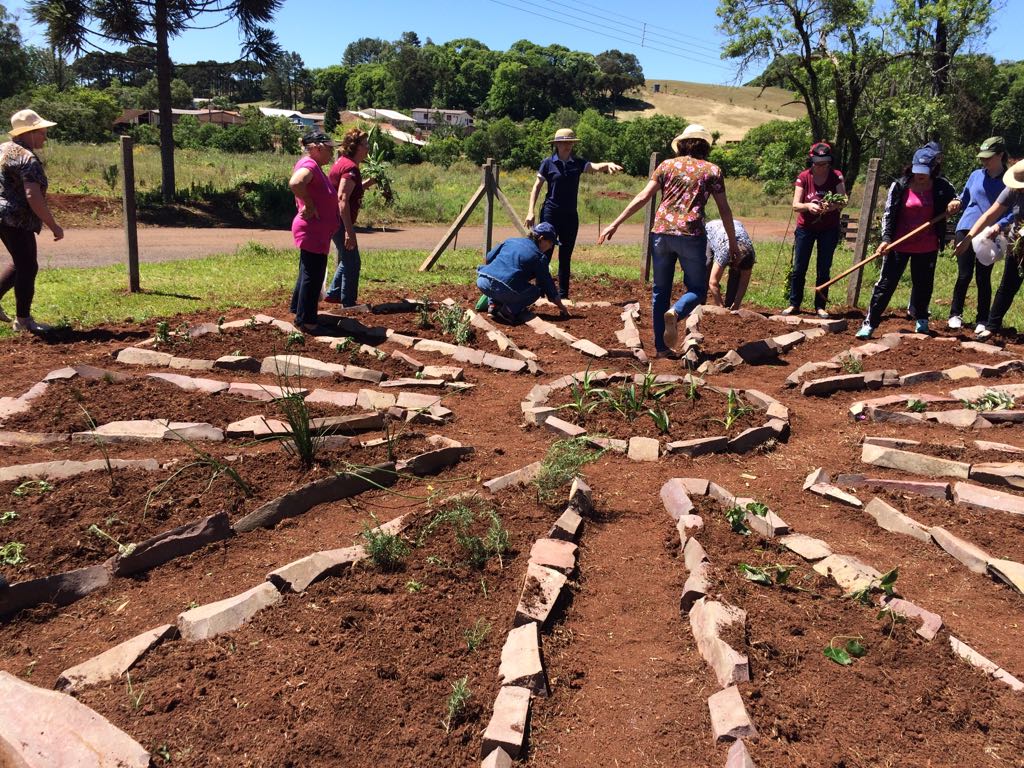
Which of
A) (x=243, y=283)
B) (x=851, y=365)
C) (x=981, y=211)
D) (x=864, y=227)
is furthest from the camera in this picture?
(x=243, y=283)

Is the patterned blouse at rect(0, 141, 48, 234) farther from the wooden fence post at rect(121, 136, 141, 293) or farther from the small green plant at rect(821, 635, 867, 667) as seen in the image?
the small green plant at rect(821, 635, 867, 667)

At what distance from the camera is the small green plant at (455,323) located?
6.76 meters

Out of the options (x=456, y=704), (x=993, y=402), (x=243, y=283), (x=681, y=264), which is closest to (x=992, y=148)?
(x=993, y=402)

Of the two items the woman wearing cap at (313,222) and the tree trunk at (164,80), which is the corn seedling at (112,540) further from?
the tree trunk at (164,80)

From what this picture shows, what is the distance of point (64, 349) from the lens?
20.5 ft

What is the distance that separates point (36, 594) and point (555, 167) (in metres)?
6.38

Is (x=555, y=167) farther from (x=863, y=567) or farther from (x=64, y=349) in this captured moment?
(x=863, y=567)

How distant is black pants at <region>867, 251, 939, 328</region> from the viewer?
7402 millimetres

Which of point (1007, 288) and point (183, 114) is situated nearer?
point (1007, 288)

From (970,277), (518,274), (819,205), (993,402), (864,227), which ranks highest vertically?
(819,205)

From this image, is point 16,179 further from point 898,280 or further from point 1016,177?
point 1016,177

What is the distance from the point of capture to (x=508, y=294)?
729 centimetres

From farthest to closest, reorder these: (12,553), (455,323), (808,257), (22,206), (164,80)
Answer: (164,80) → (808,257) → (455,323) → (22,206) → (12,553)

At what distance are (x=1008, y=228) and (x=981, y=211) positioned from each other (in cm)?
40
